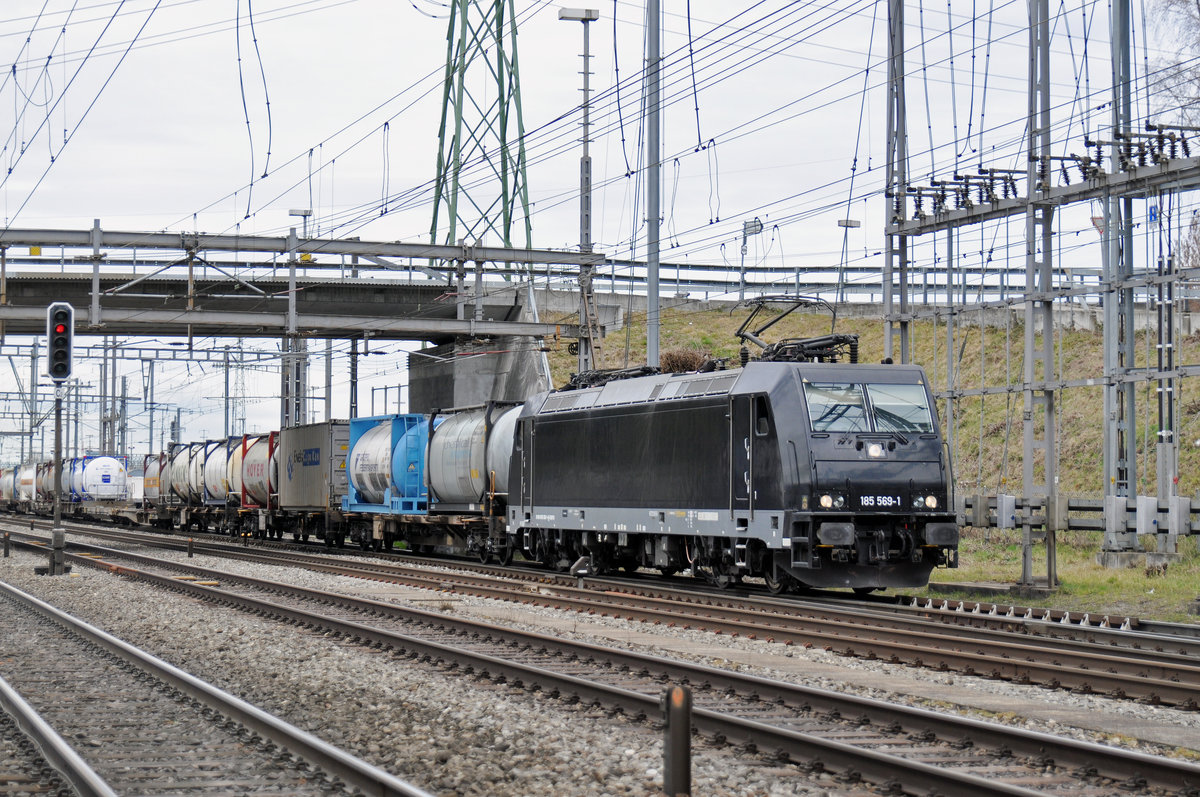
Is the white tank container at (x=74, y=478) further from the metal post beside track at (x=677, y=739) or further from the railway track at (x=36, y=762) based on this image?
the metal post beside track at (x=677, y=739)

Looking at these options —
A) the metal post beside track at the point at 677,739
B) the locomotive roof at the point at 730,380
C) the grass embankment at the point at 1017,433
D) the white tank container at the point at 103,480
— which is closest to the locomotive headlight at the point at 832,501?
the locomotive roof at the point at 730,380

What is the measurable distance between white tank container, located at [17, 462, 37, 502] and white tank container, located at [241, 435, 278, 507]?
32.5 m

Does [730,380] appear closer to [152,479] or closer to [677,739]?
[677,739]

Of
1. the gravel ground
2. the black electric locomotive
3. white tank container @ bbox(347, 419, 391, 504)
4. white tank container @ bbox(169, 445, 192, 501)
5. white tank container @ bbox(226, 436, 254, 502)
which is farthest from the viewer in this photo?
white tank container @ bbox(169, 445, 192, 501)

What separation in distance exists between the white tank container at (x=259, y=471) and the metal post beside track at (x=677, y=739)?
36494 millimetres

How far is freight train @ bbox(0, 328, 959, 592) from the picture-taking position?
60.3ft

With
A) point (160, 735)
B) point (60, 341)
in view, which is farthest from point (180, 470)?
point (160, 735)

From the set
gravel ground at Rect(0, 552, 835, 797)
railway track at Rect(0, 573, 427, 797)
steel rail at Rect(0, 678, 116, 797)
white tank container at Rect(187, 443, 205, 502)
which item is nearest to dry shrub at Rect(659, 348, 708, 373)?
white tank container at Rect(187, 443, 205, 502)

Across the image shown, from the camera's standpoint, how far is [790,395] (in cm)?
1877

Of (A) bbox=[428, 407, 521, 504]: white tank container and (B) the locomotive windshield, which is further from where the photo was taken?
(A) bbox=[428, 407, 521, 504]: white tank container

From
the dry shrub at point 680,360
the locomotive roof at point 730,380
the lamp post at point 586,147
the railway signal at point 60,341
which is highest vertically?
the lamp post at point 586,147

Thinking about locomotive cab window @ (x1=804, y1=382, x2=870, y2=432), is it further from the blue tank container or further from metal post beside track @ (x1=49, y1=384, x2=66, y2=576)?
the blue tank container

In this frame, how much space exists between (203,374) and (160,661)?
54.5 meters

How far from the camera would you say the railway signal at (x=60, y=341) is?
24.1 meters
